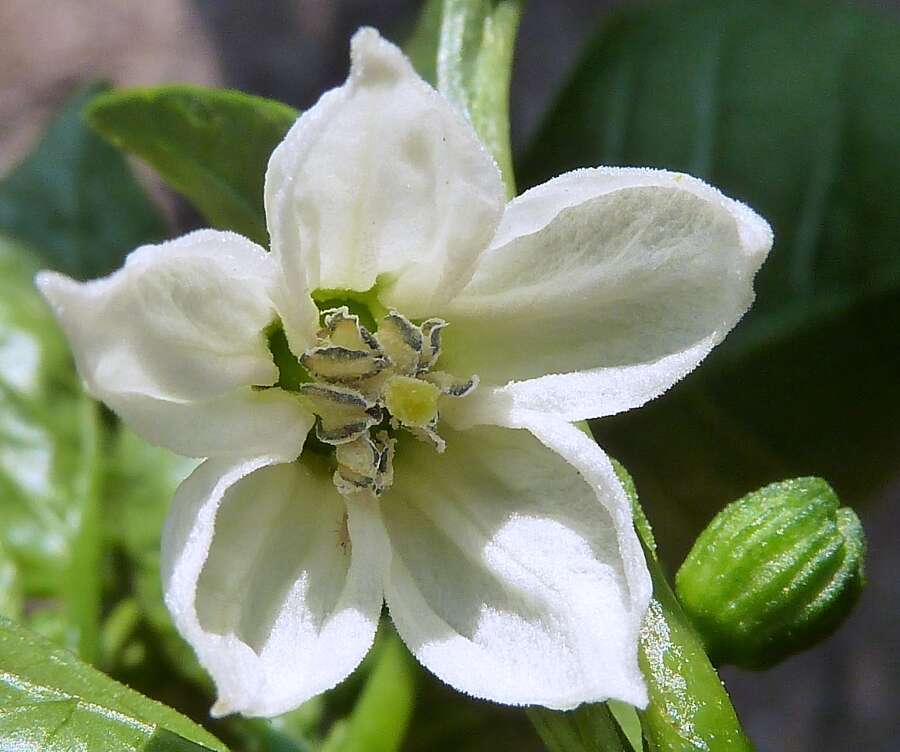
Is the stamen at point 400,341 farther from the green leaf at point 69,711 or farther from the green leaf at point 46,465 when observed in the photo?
the green leaf at point 46,465

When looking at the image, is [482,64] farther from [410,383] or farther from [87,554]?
[87,554]

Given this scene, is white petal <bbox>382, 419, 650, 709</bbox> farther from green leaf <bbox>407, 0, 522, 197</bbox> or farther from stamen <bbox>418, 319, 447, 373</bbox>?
green leaf <bbox>407, 0, 522, 197</bbox>

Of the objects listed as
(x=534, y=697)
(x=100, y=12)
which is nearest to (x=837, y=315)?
(x=534, y=697)

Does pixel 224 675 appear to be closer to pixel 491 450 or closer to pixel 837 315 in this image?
pixel 491 450

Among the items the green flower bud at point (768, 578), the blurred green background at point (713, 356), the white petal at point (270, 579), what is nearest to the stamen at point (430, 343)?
the white petal at point (270, 579)

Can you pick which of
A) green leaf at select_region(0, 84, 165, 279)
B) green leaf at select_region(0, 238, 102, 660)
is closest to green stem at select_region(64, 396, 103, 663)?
green leaf at select_region(0, 238, 102, 660)

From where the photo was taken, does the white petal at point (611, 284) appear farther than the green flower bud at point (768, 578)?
No
